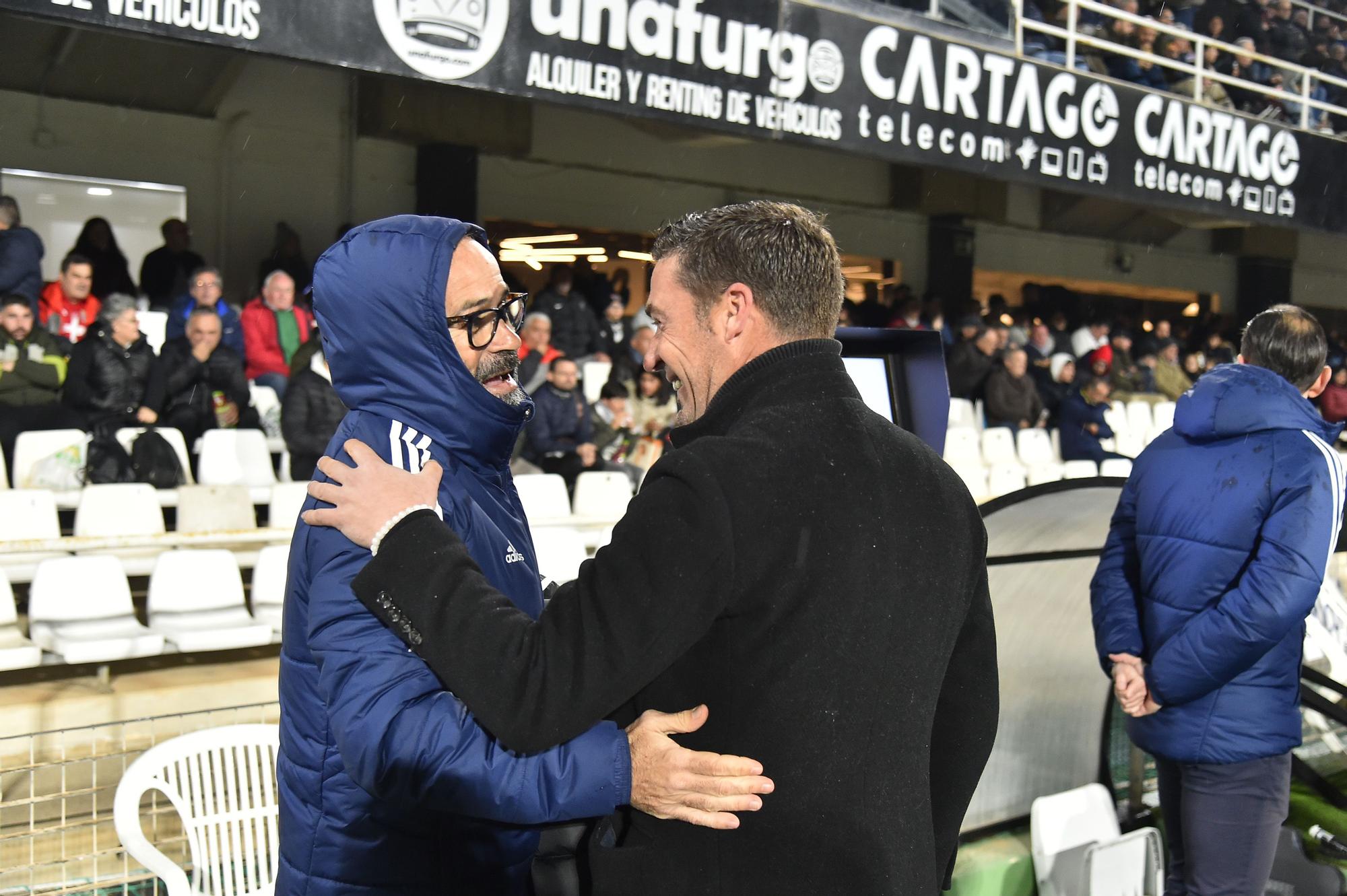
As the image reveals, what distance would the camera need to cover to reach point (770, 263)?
151cm

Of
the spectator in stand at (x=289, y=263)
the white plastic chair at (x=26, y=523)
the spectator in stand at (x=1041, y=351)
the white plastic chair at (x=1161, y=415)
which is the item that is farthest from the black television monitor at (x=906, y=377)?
the white plastic chair at (x=1161, y=415)

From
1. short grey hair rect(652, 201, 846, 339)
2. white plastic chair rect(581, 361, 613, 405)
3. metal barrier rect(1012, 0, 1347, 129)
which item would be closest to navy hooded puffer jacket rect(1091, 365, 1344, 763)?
short grey hair rect(652, 201, 846, 339)

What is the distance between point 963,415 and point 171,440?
6838mm

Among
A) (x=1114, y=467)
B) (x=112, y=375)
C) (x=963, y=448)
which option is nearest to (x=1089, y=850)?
(x=112, y=375)

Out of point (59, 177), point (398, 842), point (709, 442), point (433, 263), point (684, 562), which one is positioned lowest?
point (398, 842)

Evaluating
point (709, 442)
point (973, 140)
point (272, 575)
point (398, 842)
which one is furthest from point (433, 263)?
point (973, 140)

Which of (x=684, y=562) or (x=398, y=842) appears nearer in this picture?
(x=684, y=562)

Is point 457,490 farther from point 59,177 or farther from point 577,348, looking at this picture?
point 59,177

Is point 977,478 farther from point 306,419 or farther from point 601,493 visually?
point 306,419

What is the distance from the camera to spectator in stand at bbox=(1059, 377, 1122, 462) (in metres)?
11.3

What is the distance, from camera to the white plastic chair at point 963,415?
10914mm

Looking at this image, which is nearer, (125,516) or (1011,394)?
(125,516)

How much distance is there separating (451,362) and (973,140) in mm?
8591

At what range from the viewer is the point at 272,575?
18.2 feet
